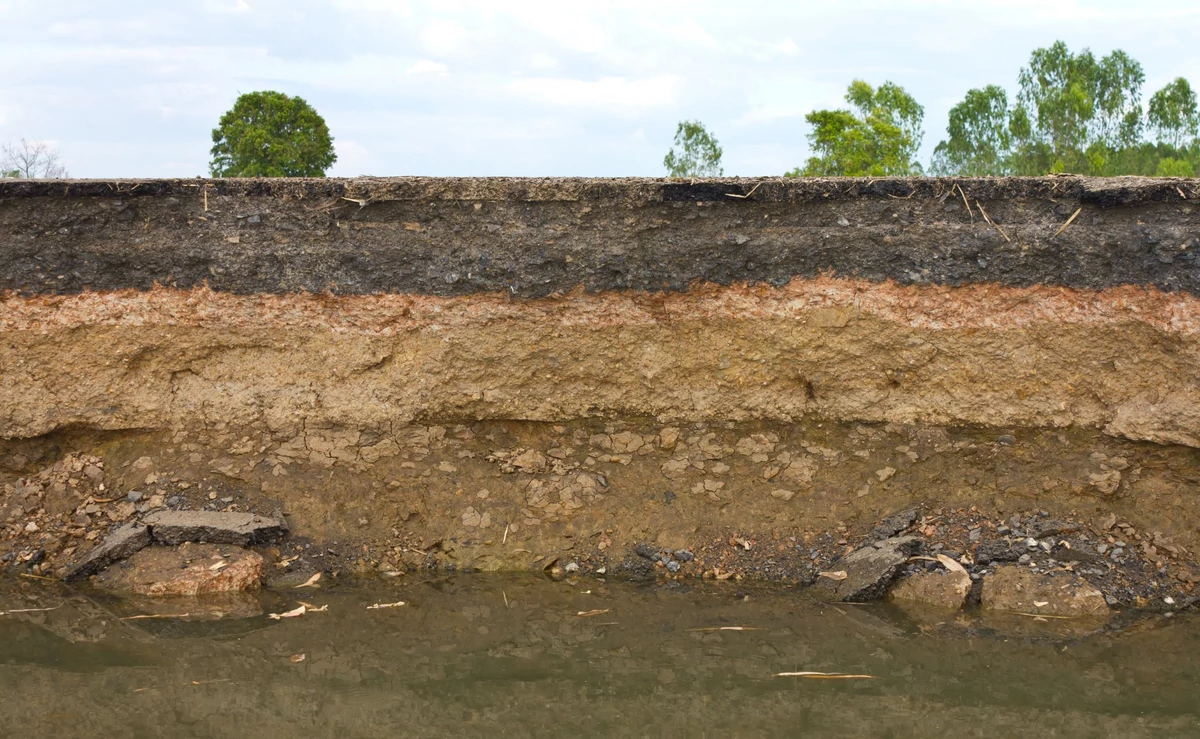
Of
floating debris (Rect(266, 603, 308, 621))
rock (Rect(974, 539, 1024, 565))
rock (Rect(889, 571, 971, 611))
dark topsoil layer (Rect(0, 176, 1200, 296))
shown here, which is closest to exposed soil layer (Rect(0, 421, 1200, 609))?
rock (Rect(974, 539, 1024, 565))

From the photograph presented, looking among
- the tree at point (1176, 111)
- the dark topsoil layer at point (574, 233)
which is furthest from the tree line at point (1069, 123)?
the dark topsoil layer at point (574, 233)

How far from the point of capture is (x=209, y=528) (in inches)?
176

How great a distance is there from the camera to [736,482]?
473 centimetres

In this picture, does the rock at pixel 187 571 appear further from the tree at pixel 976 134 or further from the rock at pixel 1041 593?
the tree at pixel 976 134

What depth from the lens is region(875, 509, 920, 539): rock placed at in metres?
4.52

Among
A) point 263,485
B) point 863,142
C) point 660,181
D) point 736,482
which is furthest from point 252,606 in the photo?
point 863,142

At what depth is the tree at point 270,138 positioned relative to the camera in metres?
17.4

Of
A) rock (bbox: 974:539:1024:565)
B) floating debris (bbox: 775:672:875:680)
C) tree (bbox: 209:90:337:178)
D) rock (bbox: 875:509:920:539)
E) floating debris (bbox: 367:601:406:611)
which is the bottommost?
floating debris (bbox: 367:601:406:611)

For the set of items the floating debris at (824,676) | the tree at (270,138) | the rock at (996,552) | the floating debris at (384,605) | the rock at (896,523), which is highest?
the tree at (270,138)

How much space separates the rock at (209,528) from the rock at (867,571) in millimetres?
2428

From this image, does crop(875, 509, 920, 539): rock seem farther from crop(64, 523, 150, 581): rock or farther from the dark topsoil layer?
crop(64, 523, 150, 581): rock

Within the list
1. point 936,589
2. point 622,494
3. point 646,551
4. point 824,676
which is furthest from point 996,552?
point 622,494

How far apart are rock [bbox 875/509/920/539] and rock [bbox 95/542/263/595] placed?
2.71 m

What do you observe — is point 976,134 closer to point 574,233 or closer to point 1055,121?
point 1055,121
